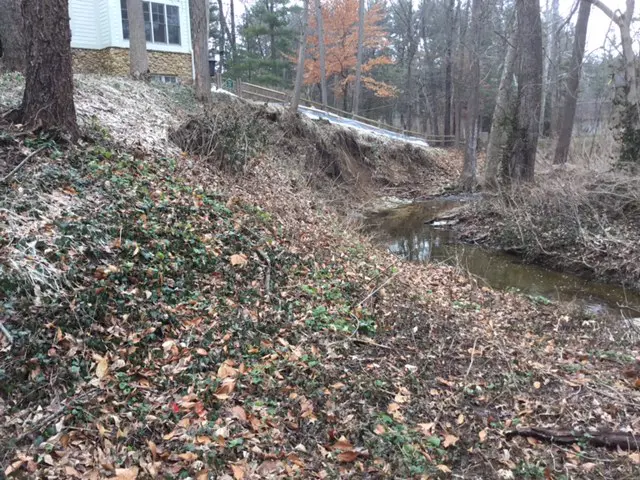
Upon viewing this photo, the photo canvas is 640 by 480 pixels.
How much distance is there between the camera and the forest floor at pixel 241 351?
3383 millimetres

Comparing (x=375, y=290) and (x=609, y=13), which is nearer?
(x=375, y=290)

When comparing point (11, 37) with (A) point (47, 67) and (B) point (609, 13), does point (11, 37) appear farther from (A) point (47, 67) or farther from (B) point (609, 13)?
(B) point (609, 13)

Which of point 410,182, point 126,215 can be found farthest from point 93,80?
point 410,182

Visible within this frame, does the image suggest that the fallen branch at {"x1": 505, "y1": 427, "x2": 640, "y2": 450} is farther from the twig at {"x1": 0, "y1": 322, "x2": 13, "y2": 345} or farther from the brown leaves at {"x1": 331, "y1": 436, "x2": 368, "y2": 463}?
the twig at {"x1": 0, "y1": 322, "x2": 13, "y2": 345}

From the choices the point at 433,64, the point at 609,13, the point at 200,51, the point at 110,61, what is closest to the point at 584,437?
the point at 609,13

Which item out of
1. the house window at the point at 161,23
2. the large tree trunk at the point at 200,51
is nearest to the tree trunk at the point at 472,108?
the large tree trunk at the point at 200,51

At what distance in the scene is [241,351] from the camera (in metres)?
4.55

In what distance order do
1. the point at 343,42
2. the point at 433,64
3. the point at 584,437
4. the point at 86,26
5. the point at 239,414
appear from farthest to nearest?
the point at 433,64, the point at 343,42, the point at 86,26, the point at 584,437, the point at 239,414

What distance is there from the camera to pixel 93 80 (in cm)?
1180

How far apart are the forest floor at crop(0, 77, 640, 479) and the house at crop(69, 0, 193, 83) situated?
13.5 meters

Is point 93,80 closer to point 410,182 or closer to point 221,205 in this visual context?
point 221,205

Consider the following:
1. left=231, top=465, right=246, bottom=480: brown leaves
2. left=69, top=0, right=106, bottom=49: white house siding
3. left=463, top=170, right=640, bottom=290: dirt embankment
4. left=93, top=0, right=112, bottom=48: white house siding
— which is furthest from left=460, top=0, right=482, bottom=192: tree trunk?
left=231, top=465, right=246, bottom=480: brown leaves

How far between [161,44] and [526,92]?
16126 mm

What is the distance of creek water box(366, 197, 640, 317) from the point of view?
27.8 ft
